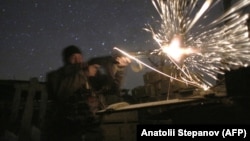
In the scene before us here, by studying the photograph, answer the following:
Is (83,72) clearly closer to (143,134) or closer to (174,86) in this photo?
(143,134)

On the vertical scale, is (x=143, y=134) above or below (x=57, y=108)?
below

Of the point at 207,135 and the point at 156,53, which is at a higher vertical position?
the point at 156,53

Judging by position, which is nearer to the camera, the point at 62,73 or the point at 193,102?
the point at 193,102

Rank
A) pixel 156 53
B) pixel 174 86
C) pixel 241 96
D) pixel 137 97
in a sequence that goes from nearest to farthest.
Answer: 1. pixel 241 96
2. pixel 156 53
3. pixel 174 86
4. pixel 137 97

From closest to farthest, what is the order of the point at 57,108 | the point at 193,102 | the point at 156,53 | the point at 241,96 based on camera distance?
1. the point at 241,96
2. the point at 193,102
3. the point at 57,108
4. the point at 156,53

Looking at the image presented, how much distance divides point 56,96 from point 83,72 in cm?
85

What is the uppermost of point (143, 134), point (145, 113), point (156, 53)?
point (156, 53)

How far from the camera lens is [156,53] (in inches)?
350

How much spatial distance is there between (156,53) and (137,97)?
246 inches

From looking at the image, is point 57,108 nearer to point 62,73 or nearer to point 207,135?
point 62,73

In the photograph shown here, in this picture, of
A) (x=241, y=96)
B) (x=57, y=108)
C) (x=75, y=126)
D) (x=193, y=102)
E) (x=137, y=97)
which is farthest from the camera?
(x=137, y=97)

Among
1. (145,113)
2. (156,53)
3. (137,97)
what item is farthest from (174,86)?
(145,113)

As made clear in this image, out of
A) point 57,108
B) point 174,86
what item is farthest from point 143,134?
point 174,86

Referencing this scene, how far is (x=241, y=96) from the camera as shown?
4934 mm
